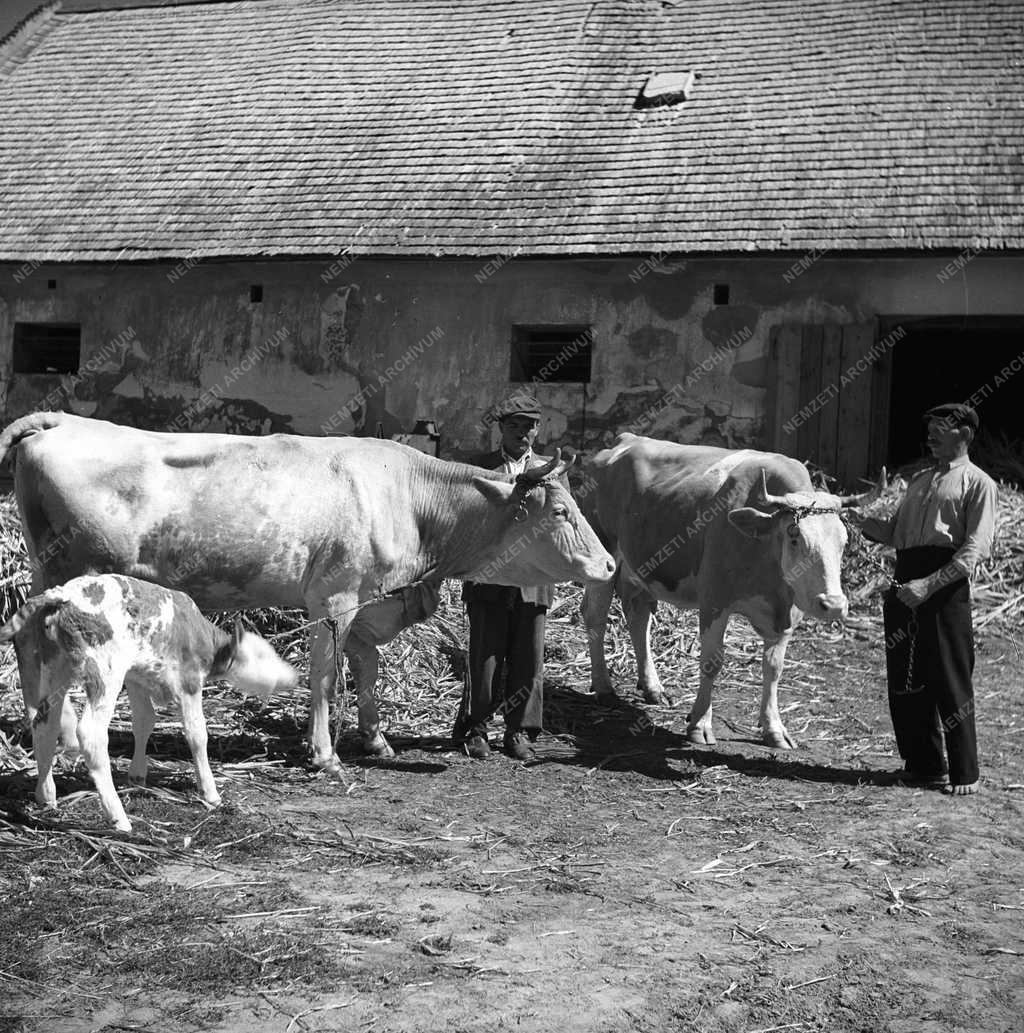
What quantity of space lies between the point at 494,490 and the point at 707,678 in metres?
1.87

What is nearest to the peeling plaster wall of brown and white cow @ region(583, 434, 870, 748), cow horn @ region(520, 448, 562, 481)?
brown and white cow @ region(583, 434, 870, 748)

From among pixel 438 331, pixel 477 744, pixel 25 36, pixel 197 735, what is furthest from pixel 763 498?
pixel 25 36

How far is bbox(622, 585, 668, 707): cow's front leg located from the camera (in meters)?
9.05

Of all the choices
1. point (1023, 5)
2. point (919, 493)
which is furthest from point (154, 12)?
point (919, 493)

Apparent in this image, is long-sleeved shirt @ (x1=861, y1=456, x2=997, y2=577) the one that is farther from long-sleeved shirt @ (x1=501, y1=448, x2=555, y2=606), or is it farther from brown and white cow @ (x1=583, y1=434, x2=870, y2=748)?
long-sleeved shirt @ (x1=501, y1=448, x2=555, y2=606)

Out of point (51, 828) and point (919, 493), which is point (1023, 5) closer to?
point (919, 493)

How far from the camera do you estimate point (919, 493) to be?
277 inches

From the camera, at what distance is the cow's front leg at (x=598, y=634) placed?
893 centimetres

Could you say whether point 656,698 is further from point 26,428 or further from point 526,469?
point 26,428

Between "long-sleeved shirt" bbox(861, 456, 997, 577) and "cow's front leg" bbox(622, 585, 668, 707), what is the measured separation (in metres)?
2.45

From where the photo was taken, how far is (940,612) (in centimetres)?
687

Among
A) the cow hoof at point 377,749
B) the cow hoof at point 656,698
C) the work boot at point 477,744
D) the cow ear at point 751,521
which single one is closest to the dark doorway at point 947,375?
the cow hoof at point 656,698

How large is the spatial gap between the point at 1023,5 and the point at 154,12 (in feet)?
43.9

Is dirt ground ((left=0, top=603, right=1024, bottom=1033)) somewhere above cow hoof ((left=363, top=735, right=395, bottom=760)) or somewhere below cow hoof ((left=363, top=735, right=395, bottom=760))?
above
